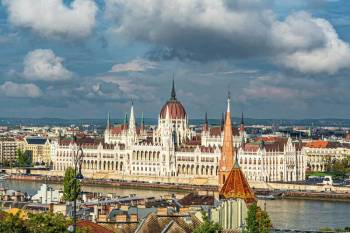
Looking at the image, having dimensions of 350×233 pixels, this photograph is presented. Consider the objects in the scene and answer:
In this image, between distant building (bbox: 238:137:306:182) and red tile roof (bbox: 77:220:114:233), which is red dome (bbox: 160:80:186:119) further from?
red tile roof (bbox: 77:220:114:233)

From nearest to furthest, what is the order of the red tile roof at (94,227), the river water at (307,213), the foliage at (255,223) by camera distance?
1. the red tile roof at (94,227)
2. the foliage at (255,223)
3. the river water at (307,213)

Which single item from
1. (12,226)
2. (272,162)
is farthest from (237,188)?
(272,162)

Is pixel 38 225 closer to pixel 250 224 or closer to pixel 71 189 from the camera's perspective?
pixel 250 224

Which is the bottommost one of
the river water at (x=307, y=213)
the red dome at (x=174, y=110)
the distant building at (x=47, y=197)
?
the river water at (x=307, y=213)

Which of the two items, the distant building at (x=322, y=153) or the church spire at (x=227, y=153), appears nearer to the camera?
the church spire at (x=227, y=153)

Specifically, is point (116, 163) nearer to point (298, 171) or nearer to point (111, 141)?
point (111, 141)

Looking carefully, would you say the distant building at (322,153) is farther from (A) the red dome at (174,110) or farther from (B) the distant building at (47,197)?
(B) the distant building at (47,197)

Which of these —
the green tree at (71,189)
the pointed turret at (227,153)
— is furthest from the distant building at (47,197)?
the pointed turret at (227,153)
